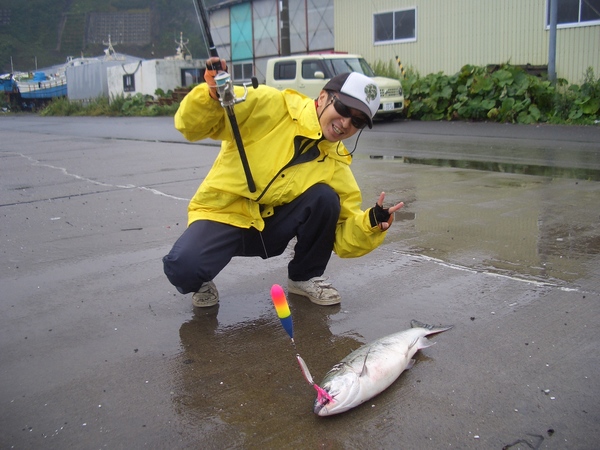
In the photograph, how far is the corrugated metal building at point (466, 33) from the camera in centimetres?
1694

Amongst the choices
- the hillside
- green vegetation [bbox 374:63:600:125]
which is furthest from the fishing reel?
the hillside

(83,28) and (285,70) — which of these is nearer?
(285,70)

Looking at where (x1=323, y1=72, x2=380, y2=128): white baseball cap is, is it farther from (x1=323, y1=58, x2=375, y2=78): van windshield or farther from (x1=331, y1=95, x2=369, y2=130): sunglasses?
(x1=323, y1=58, x2=375, y2=78): van windshield

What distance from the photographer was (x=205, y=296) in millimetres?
3830

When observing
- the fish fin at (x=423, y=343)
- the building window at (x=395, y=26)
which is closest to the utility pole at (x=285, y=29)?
the building window at (x=395, y=26)

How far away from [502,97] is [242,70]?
16327mm

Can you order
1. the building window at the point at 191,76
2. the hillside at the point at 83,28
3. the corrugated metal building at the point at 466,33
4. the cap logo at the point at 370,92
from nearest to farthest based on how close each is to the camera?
the cap logo at the point at 370,92 → the corrugated metal building at the point at 466,33 → the building window at the point at 191,76 → the hillside at the point at 83,28

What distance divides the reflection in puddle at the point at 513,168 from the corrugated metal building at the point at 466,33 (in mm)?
9319

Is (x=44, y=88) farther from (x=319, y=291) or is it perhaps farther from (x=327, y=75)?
(x=319, y=291)

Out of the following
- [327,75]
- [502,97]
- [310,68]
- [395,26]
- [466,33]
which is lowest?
[502,97]

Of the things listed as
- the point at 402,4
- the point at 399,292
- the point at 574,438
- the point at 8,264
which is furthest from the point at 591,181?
the point at 402,4

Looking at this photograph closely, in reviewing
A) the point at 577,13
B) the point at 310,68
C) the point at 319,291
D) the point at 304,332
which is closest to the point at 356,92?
the point at 319,291

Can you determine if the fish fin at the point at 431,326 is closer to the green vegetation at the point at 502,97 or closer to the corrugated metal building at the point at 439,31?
the green vegetation at the point at 502,97

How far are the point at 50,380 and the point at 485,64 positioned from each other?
18.2m
